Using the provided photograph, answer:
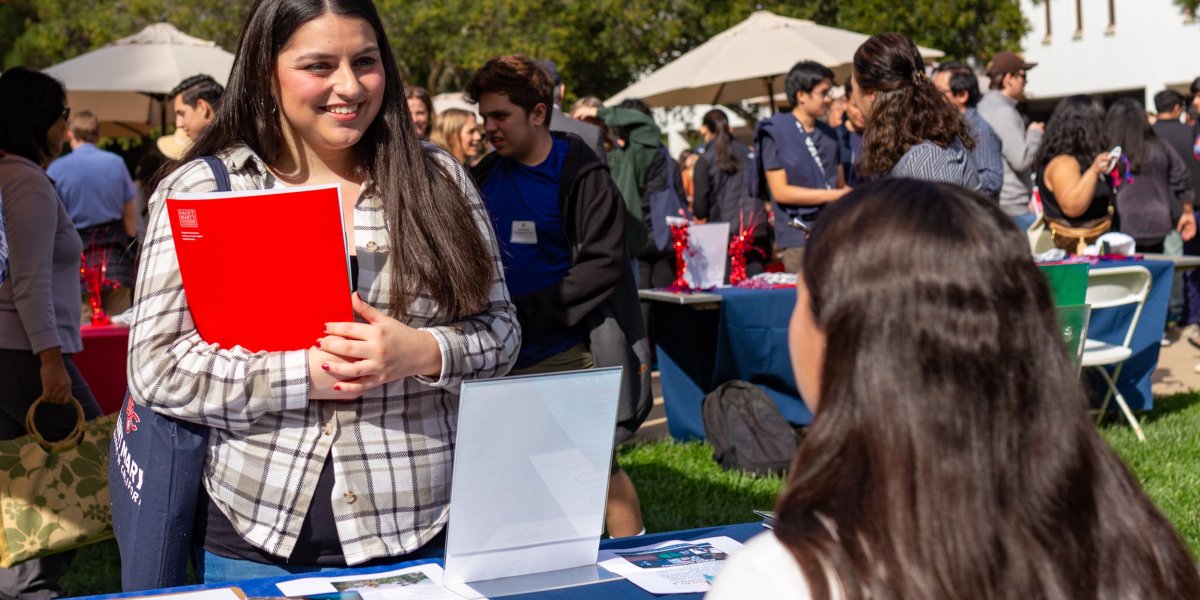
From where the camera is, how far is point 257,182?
2104 millimetres

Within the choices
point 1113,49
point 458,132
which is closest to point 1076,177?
point 458,132

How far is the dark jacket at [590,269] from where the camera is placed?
13.1 feet

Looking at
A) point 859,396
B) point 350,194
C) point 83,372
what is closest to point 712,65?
point 83,372

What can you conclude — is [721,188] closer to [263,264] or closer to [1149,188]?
[1149,188]

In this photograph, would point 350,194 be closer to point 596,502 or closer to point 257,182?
point 257,182

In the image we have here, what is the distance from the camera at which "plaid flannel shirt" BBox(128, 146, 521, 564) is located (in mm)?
1942

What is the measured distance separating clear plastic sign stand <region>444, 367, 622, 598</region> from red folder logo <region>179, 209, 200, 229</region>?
495 millimetres

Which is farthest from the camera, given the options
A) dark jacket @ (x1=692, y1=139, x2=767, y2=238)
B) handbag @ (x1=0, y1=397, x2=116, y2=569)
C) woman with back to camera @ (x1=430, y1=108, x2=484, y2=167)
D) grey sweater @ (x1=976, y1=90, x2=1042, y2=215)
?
dark jacket @ (x1=692, y1=139, x2=767, y2=238)

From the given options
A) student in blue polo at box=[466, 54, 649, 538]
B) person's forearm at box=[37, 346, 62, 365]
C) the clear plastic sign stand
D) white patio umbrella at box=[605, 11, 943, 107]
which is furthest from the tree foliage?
the clear plastic sign stand

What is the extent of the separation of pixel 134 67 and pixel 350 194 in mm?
8139

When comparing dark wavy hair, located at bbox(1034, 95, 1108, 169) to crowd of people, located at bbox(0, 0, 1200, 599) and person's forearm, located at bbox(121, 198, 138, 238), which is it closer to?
crowd of people, located at bbox(0, 0, 1200, 599)

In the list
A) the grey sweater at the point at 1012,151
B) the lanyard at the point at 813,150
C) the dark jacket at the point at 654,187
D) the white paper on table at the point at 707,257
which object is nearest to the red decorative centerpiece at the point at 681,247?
the white paper on table at the point at 707,257

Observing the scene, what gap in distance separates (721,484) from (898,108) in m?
2.07

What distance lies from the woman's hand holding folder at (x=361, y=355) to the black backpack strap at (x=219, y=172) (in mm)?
300
